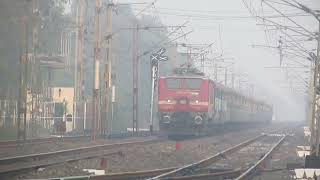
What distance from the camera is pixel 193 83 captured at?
1382 inches

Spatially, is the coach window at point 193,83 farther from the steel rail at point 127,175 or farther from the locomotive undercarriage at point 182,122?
the steel rail at point 127,175

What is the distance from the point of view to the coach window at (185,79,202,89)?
1374 inches

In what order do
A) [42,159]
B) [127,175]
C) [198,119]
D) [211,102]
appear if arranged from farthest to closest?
1. [211,102]
2. [198,119]
3. [42,159]
4. [127,175]

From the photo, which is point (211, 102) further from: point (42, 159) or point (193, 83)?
point (42, 159)

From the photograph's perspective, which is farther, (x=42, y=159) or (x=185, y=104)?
(x=185, y=104)

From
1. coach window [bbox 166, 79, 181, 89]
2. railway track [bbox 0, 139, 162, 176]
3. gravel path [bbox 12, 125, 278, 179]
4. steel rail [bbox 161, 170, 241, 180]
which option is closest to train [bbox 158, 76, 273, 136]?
coach window [bbox 166, 79, 181, 89]

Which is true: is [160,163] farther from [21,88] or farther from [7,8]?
[7,8]

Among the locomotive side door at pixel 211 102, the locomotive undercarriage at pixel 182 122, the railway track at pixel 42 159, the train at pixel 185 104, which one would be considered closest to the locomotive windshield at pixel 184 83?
the train at pixel 185 104

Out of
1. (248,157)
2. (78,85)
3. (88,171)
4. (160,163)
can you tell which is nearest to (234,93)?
(78,85)

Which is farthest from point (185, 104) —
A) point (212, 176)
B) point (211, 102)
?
point (212, 176)

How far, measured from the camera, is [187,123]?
35.0m

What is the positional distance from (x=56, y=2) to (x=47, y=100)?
427 inches

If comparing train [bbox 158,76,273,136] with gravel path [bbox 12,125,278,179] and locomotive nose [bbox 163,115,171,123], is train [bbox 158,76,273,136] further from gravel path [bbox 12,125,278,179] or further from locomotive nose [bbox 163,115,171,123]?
gravel path [bbox 12,125,278,179]

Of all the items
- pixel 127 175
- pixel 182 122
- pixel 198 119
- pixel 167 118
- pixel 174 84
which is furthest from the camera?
pixel 174 84
